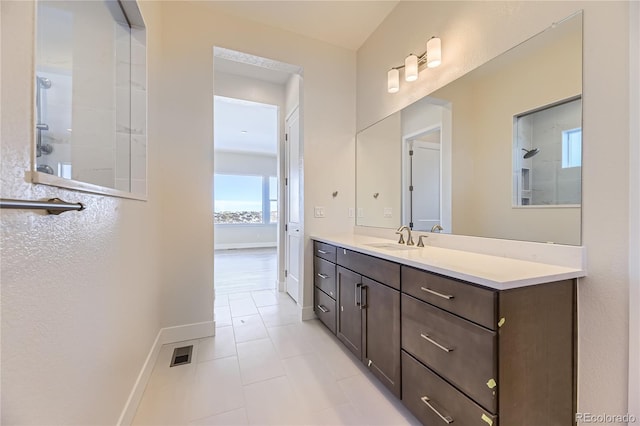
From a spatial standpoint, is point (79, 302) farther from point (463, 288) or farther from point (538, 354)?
point (538, 354)

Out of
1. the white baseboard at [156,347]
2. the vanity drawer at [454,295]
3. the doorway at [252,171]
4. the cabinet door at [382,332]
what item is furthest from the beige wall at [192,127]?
the vanity drawer at [454,295]

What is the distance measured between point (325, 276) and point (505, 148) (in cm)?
167

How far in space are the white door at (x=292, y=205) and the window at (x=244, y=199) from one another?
3936 millimetres

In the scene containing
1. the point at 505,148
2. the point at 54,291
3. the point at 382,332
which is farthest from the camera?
the point at 382,332

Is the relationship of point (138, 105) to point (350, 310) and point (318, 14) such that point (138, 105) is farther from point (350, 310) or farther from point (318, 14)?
point (350, 310)


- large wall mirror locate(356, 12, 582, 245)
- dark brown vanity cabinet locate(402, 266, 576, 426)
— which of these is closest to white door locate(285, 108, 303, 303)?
large wall mirror locate(356, 12, 582, 245)

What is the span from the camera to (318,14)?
2.38 m

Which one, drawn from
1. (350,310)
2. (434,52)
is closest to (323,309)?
(350,310)

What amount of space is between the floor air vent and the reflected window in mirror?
248 cm

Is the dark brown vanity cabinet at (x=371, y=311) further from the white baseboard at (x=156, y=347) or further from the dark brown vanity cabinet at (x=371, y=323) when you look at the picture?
the white baseboard at (x=156, y=347)

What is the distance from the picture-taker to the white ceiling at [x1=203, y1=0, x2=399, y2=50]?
226 cm

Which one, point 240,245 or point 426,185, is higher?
point 426,185

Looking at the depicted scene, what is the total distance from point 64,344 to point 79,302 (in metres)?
0.14

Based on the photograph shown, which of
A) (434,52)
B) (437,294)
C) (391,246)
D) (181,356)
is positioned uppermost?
(434,52)
